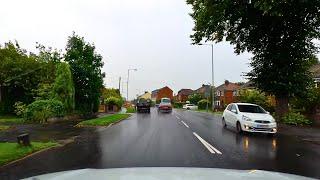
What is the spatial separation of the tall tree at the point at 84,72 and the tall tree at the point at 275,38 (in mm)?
14898

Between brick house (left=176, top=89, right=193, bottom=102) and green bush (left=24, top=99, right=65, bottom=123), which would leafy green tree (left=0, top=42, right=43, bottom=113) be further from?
brick house (left=176, top=89, right=193, bottom=102)

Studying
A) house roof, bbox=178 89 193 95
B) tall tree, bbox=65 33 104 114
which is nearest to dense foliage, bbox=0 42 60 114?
tall tree, bbox=65 33 104 114

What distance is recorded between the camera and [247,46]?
3522 centimetres

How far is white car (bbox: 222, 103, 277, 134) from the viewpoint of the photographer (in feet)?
73.6

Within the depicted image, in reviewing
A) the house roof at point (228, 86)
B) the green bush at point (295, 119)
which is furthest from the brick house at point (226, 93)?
the green bush at point (295, 119)

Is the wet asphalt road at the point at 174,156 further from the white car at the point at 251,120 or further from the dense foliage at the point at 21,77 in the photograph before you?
the dense foliage at the point at 21,77

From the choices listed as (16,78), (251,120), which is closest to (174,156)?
(251,120)

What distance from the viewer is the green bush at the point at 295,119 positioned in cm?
3109

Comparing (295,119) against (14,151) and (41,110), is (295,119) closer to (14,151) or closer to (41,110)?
(41,110)

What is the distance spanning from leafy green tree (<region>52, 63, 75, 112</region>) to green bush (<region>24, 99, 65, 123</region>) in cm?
279

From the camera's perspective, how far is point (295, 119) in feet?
102

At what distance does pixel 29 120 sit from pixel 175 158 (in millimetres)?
22517

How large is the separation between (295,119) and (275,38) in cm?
595

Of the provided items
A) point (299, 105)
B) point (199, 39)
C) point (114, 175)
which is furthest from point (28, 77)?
point (114, 175)
